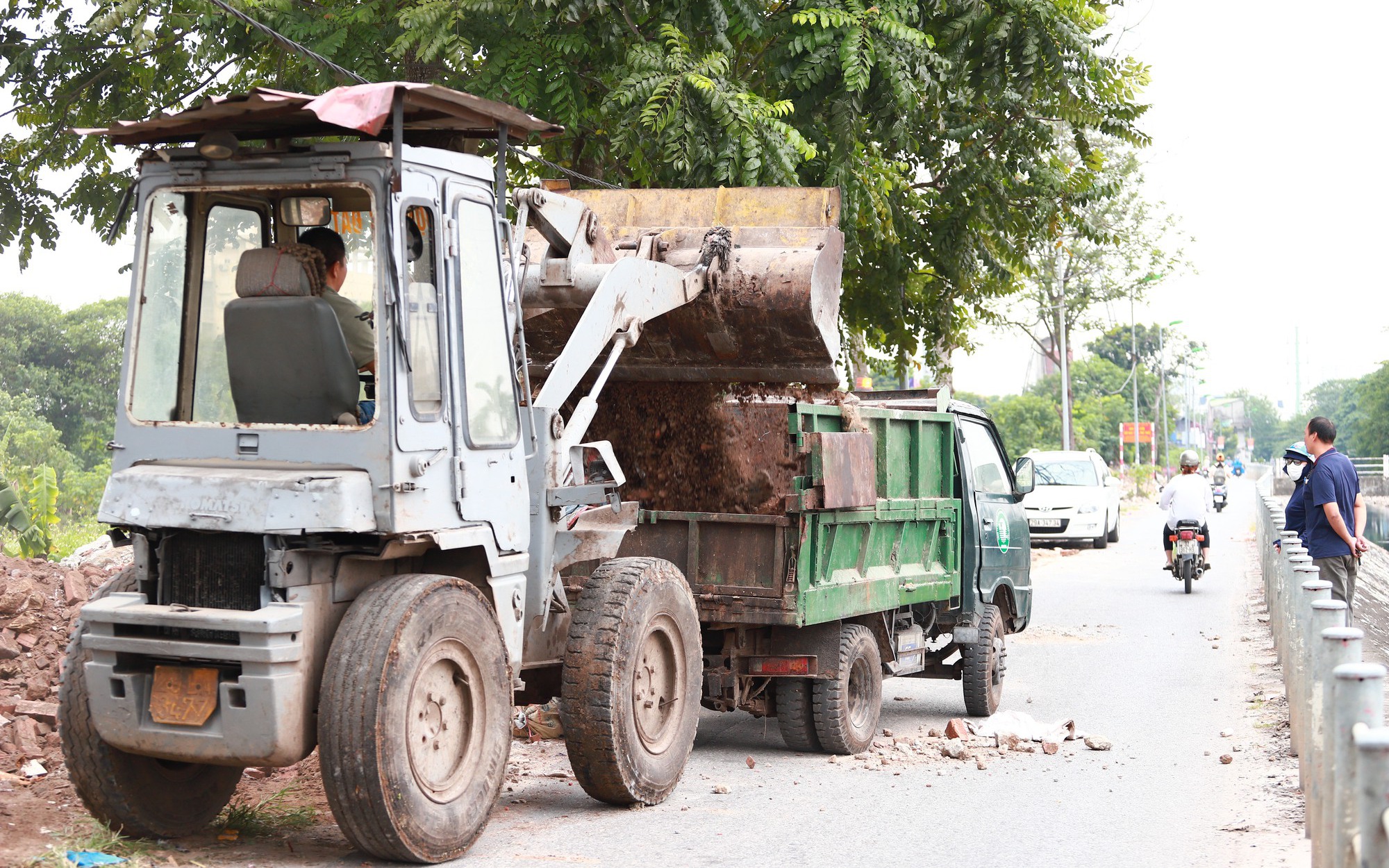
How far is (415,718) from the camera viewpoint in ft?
18.6

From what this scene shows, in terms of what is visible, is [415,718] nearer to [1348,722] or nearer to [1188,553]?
[1348,722]

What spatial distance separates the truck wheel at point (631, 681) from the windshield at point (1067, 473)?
68.2 feet

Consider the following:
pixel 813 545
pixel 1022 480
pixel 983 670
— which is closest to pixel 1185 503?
pixel 1022 480

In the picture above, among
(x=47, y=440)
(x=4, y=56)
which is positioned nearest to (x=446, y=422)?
(x=4, y=56)

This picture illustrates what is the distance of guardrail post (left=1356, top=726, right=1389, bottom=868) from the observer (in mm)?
3580

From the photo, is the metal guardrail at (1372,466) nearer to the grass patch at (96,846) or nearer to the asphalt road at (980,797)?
the asphalt road at (980,797)

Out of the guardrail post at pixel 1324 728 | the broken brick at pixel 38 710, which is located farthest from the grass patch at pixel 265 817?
the guardrail post at pixel 1324 728

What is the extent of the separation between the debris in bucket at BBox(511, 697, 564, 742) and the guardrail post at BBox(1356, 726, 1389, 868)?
572cm

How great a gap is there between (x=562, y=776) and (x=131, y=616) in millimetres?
3031

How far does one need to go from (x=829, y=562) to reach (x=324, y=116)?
436cm

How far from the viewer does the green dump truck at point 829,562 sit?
8320 mm

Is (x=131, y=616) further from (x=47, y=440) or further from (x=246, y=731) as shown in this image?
(x=47, y=440)

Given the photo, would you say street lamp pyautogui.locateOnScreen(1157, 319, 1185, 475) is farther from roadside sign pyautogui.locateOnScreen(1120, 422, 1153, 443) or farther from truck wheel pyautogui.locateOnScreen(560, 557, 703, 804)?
truck wheel pyautogui.locateOnScreen(560, 557, 703, 804)

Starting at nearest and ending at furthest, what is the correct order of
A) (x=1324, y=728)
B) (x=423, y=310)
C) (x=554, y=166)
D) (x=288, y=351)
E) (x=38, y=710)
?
(x=1324, y=728) → (x=288, y=351) → (x=423, y=310) → (x=38, y=710) → (x=554, y=166)
